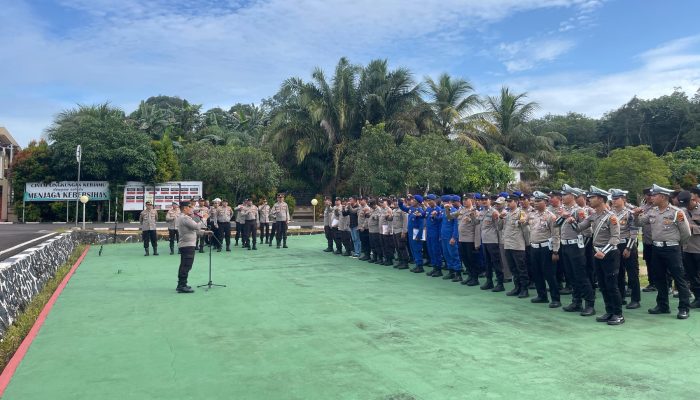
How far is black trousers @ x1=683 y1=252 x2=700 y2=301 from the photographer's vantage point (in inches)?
267

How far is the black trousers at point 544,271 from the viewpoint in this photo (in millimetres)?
7000

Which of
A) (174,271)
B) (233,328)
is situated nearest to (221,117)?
(174,271)

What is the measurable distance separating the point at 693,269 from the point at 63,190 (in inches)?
993

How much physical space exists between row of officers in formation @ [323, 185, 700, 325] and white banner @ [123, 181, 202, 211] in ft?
51.8

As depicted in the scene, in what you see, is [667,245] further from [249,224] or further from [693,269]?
[249,224]

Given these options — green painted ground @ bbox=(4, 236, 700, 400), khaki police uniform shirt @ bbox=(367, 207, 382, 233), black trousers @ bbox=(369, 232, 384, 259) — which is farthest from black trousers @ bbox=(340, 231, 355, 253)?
green painted ground @ bbox=(4, 236, 700, 400)

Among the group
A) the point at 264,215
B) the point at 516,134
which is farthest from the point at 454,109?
the point at 264,215

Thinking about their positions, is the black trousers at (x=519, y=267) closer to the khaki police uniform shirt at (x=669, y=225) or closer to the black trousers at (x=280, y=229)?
the khaki police uniform shirt at (x=669, y=225)

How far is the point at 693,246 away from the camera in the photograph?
6.71m

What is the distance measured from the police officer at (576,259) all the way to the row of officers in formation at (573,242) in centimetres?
1

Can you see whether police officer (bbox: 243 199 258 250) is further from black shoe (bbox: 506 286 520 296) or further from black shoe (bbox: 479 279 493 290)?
black shoe (bbox: 506 286 520 296)

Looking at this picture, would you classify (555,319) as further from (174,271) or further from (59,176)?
(59,176)

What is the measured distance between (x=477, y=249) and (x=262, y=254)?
6.68 m

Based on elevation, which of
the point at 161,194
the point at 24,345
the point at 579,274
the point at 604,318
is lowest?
the point at 24,345
